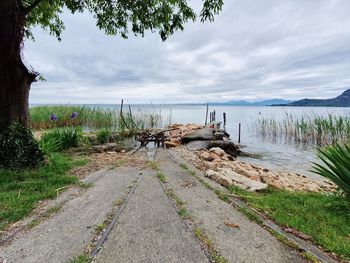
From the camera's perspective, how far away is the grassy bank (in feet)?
9.37

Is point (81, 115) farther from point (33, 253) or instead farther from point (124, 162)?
point (33, 253)

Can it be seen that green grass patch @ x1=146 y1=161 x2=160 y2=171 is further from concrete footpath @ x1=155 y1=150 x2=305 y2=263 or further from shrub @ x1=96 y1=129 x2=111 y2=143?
shrub @ x1=96 y1=129 x2=111 y2=143

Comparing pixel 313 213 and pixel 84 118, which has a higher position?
pixel 84 118

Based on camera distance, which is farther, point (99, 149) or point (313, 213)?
point (99, 149)

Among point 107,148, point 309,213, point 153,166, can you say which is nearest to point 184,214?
point 309,213

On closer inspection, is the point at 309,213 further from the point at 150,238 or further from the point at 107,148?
the point at 107,148

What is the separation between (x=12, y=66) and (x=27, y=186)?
260cm

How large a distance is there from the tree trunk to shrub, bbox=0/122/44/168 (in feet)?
0.78

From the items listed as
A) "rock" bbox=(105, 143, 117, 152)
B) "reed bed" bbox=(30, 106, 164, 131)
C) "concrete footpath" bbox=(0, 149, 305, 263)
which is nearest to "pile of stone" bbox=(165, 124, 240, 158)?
"rock" bbox=(105, 143, 117, 152)

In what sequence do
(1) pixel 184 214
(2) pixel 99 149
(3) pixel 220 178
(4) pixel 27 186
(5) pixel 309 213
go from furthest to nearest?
1. (2) pixel 99 149
2. (3) pixel 220 178
3. (4) pixel 27 186
4. (5) pixel 309 213
5. (1) pixel 184 214

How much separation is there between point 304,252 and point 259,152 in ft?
37.6

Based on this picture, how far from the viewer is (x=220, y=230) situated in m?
3.04

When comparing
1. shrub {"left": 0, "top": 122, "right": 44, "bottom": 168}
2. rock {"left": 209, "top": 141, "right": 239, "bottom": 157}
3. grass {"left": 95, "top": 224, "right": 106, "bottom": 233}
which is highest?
shrub {"left": 0, "top": 122, "right": 44, "bottom": 168}

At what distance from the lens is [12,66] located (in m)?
5.11
